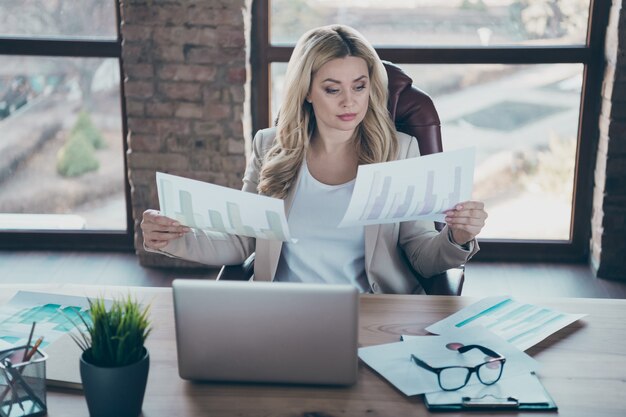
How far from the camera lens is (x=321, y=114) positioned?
2180 mm

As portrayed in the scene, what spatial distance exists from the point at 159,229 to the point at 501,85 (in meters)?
2.21

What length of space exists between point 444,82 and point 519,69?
1.05 feet

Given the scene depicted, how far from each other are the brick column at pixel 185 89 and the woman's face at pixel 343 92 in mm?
1380

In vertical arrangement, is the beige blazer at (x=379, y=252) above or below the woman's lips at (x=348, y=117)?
below

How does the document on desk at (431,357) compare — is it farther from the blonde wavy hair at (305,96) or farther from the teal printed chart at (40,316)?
the blonde wavy hair at (305,96)

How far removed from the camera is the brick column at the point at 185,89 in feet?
11.3

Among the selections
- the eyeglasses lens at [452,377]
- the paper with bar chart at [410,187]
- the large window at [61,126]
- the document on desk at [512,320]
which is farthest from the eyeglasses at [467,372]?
the large window at [61,126]

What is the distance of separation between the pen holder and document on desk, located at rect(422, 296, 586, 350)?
2.30ft

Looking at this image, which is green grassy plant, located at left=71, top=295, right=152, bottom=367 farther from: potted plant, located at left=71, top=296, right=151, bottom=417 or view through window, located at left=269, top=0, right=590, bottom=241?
view through window, located at left=269, top=0, right=590, bottom=241

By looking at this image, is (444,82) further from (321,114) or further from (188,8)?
(321,114)

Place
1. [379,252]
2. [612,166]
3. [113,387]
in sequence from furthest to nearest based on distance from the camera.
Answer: [612,166], [379,252], [113,387]

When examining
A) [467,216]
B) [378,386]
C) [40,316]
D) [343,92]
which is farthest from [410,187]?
[40,316]

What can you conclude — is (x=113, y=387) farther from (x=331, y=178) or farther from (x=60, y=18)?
(x=60, y=18)

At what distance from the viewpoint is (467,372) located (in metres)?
1.43
